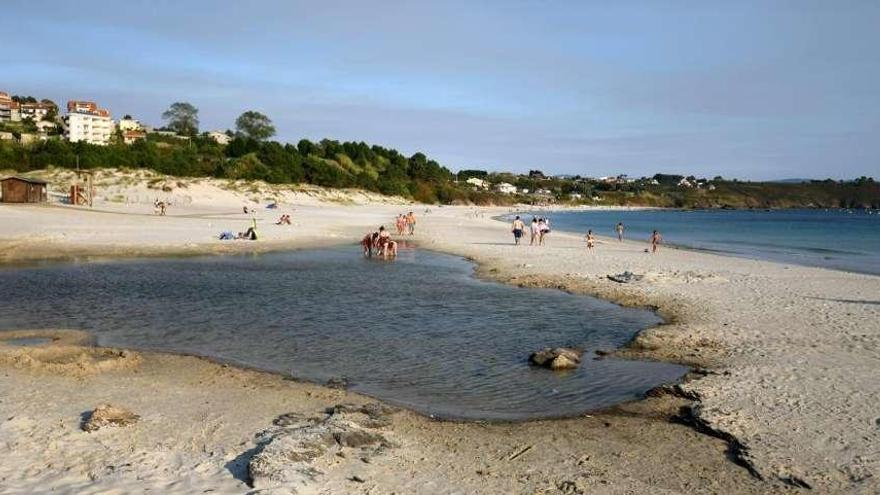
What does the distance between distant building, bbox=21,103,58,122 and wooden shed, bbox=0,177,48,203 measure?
119m

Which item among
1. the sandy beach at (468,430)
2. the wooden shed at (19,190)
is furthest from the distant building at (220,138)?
the sandy beach at (468,430)

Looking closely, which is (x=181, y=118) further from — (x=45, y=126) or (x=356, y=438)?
(x=356, y=438)

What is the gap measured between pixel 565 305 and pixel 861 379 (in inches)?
326

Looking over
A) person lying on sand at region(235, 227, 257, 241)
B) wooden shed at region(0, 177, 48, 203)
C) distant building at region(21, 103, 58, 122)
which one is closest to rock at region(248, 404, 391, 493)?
person lying on sand at region(235, 227, 257, 241)

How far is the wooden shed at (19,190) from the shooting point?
49.1 meters

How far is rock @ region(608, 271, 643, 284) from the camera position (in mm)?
21078

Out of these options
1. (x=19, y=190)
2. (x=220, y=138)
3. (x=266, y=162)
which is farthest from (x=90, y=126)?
(x=19, y=190)

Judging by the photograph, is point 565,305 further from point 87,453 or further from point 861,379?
point 87,453

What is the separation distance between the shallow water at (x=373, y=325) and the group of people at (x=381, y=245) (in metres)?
4.65

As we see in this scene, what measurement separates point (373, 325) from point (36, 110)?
7233 inches

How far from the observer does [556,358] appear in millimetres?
11602

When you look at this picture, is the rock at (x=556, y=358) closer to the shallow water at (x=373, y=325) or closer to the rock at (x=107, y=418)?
the shallow water at (x=373, y=325)

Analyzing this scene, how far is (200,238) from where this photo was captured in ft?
110

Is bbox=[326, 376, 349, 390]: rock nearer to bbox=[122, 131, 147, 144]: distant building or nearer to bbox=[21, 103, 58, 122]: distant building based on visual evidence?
bbox=[122, 131, 147, 144]: distant building
